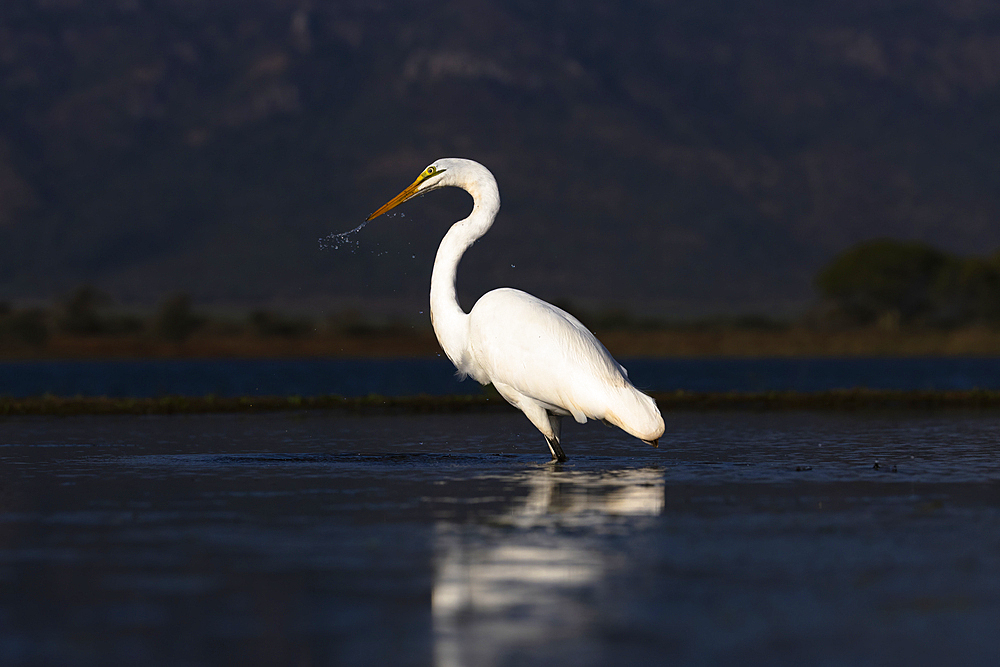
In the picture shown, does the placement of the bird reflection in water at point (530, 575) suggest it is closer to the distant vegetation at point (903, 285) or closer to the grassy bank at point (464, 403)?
the grassy bank at point (464, 403)

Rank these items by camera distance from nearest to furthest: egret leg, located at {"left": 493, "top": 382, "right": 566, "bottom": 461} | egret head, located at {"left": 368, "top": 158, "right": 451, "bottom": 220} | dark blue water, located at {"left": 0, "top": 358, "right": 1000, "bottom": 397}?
1. egret leg, located at {"left": 493, "top": 382, "right": 566, "bottom": 461}
2. egret head, located at {"left": 368, "top": 158, "right": 451, "bottom": 220}
3. dark blue water, located at {"left": 0, "top": 358, "right": 1000, "bottom": 397}

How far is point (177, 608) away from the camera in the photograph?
257 inches

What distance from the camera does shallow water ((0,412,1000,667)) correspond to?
580 cm

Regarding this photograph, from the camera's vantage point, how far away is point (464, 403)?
26594 mm

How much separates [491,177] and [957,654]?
10.8m

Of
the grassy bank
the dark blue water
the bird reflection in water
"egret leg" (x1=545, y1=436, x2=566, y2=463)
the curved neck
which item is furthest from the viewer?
the dark blue water

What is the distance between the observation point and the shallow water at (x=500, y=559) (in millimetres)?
5805

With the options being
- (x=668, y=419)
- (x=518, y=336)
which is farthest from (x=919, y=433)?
(x=518, y=336)

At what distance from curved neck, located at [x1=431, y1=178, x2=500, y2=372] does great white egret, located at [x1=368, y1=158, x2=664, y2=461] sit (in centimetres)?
1

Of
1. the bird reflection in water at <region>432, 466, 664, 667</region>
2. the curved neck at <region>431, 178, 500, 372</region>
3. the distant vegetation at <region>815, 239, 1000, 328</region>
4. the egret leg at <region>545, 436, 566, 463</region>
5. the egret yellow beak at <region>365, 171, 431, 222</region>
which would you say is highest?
the distant vegetation at <region>815, 239, 1000, 328</region>

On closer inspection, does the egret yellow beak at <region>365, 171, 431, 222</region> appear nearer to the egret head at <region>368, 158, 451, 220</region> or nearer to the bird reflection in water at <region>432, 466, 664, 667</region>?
the egret head at <region>368, 158, 451, 220</region>

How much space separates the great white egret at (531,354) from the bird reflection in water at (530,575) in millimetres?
2504

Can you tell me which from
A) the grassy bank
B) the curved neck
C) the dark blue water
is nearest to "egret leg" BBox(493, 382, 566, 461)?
the curved neck

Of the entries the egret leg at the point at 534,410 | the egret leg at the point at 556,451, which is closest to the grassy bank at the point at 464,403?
the egret leg at the point at 534,410
